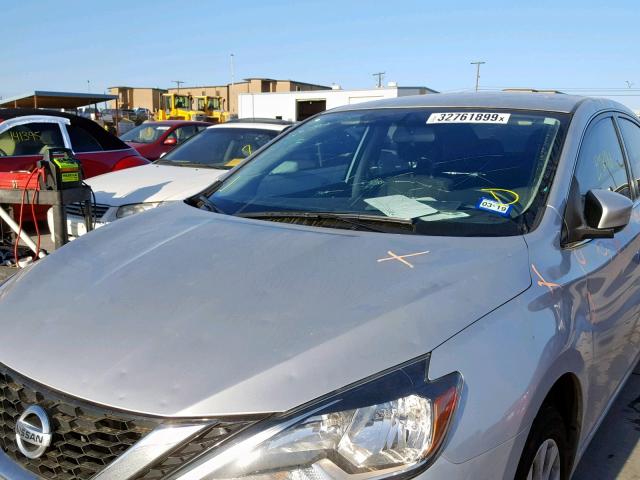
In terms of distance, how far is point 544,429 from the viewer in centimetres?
176

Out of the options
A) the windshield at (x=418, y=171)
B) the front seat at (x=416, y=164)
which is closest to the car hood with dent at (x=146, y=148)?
the windshield at (x=418, y=171)

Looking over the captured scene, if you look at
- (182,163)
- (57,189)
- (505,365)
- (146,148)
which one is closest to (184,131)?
(146,148)

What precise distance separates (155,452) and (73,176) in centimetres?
320

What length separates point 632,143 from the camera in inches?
129

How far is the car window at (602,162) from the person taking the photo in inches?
97.2

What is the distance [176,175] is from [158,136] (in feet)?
24.7

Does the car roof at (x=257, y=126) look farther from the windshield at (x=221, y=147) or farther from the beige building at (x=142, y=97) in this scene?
the beige building at (x=142, y=97)

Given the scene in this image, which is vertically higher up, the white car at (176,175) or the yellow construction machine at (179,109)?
the yellow construction machine at (179,109)

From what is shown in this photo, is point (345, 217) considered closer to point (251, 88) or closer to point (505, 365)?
point (505, 365)

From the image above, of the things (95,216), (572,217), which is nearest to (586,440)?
(572,217)

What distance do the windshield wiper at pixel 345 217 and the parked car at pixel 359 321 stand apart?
1cm

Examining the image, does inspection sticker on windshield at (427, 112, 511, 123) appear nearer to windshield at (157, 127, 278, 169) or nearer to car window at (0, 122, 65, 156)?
windshield at (157, 127, 278, 169)

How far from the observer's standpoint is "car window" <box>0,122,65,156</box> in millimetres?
6770

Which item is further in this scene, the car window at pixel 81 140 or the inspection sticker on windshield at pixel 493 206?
the car window at pixel 81 140
